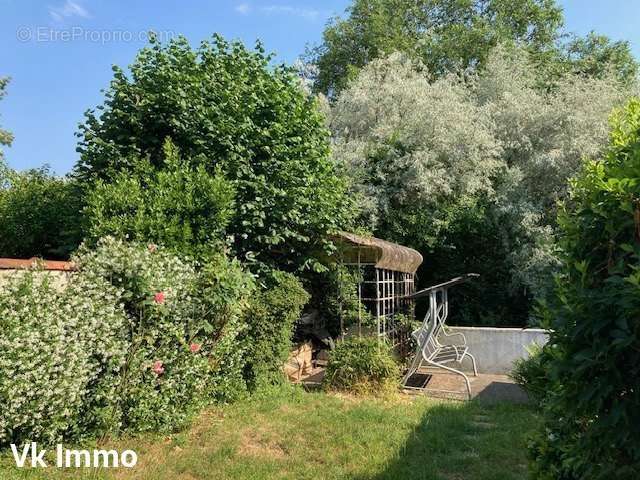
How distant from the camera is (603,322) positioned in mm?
1651

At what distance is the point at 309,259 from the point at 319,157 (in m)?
1.55

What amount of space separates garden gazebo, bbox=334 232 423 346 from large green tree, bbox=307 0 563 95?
1327 cm

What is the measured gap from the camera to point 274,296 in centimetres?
630

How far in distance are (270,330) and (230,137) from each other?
8.33 feet

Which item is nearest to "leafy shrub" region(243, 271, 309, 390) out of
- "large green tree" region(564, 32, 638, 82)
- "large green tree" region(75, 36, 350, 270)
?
"large green tree" region(75, 36, 350, 270)

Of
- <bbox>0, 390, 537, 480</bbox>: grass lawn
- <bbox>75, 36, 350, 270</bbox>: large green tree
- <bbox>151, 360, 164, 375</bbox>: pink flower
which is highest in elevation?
<bbox>75, 36, 350, 270</bbox>: large green tree

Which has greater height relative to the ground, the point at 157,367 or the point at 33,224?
the point at 33,224

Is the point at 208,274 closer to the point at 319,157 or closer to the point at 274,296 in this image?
the point at 274,296

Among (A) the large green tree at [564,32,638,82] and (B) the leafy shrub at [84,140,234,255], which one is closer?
(B) the leafy shrub at [84,140,234,255]

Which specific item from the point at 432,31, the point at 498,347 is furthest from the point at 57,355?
the point at 432,31

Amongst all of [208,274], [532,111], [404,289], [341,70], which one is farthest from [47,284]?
[341,70]

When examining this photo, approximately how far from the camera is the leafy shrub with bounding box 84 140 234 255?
530 centimetres

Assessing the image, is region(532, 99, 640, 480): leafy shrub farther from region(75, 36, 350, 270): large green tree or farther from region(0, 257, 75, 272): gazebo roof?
region(75, 36, 350, 270): large green tree

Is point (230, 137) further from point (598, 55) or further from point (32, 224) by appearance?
point (598, 55)
